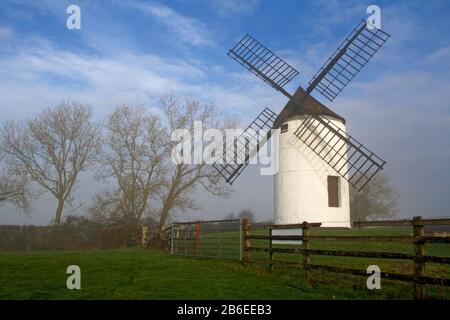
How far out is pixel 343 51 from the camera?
22062 mm

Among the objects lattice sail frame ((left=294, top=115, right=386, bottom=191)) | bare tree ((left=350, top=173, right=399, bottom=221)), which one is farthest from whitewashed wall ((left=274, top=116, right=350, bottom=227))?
bare tree ((left=350, top=173, right=399, bottom=221))

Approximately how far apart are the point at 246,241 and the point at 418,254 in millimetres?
5646

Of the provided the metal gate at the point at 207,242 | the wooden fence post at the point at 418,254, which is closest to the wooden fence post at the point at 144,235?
the metal gate at the point at 207,242

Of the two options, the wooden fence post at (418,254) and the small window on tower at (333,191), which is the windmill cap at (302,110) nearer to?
the small window on tower at (333,191)

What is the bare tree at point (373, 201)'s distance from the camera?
48000 millimetres

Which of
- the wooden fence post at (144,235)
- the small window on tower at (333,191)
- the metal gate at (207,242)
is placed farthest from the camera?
the wooden fence post at (144,235)

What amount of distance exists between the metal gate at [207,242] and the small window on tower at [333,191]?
666 cm

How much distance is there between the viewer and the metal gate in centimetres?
1305

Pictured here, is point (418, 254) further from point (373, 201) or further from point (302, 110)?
point (373, 201)

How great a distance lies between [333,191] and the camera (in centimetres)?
2059

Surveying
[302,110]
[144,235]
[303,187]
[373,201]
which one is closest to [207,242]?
[303,187]

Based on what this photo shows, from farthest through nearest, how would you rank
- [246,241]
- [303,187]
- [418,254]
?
[303,187] < [246,241] < [418,254]
